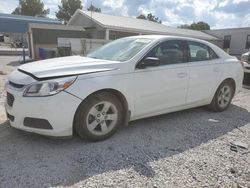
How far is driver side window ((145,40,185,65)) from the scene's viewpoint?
4.14m

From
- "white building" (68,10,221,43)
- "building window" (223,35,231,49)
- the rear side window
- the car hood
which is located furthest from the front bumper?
"building window" (223,35,231,49)

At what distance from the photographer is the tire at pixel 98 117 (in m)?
3.37

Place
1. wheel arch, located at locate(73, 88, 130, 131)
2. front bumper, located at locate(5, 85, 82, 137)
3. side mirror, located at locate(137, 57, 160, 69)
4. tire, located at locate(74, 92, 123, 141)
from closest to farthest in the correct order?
1. front bumper, located at locate(5, 85, 82, 137)
2. tire, located at locate(74, 92, 123, 141)
3. wheel arch, located at locate(73, 88, 130, 131)
4. side mirror, located at locate(137, 57, 160, 69)

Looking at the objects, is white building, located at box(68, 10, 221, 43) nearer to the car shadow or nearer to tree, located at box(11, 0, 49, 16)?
the car shadow

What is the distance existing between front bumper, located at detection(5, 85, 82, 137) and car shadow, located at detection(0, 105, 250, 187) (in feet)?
1.01

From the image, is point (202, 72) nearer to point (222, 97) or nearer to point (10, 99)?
point (222, 97)

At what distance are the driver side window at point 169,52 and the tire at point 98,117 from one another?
1.02 m

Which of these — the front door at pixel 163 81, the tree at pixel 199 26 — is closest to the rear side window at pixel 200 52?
the front door at pixel 163 81

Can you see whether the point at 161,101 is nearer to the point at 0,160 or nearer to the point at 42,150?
the point at 42,150

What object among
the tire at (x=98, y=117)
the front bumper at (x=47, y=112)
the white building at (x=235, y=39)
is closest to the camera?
the front bumper at (x=47, y=112)

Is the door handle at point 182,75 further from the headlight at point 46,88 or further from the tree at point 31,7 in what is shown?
the tree at point 31,7

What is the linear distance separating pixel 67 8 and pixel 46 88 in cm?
5713

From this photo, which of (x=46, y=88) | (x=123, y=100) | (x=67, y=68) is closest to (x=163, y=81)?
(x=123, y=100)

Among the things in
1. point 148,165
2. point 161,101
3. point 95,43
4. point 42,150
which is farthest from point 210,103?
point 95,43
